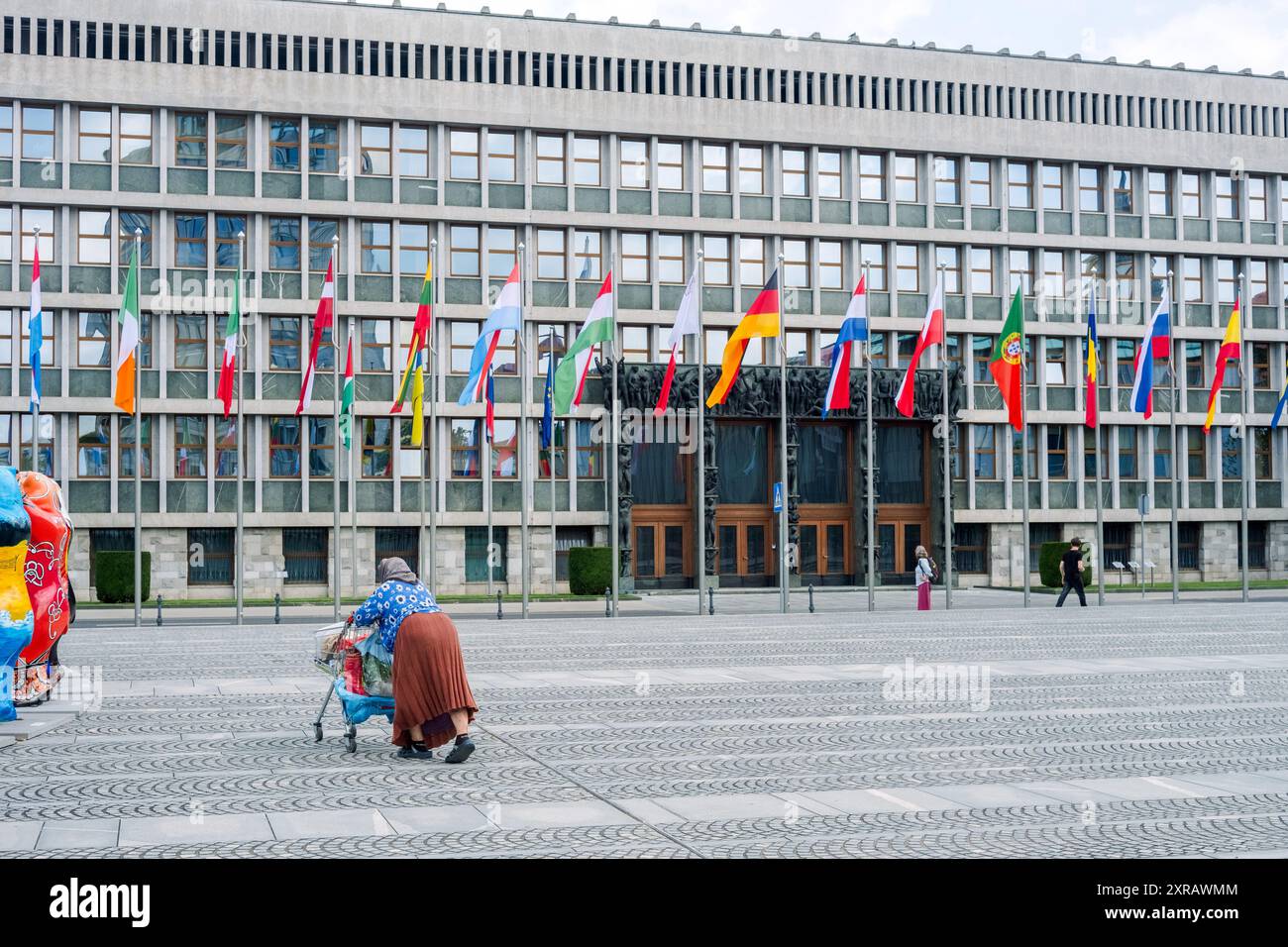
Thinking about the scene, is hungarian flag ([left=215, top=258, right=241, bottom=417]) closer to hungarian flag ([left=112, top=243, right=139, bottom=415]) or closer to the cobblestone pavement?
hungarian flag ([left=112, top=243, right=139, bottom=415])

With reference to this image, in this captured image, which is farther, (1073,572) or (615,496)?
(615,496)

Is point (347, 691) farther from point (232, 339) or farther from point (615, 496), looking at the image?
point (615, 496)

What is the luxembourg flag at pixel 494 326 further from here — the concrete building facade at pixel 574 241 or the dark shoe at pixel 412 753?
the dark shoe at pixel 412 753

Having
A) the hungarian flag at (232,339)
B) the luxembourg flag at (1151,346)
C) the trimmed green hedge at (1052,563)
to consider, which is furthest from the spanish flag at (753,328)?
the trimmed green hedge at (1052,563)

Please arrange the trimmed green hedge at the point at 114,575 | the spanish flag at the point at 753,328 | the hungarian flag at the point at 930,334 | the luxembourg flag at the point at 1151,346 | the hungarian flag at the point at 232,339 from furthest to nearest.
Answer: the trimmed green hedge at the point at 114,575
the luxembourg flag at the point at 1151,346
the hungarian flag at the point at 930,334
the hungarian flag at the point at 232,339
the spanish flag at the point at 753,328

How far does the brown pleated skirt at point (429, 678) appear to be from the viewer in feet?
41.8

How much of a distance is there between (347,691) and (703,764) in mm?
3282

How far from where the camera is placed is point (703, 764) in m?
12.8

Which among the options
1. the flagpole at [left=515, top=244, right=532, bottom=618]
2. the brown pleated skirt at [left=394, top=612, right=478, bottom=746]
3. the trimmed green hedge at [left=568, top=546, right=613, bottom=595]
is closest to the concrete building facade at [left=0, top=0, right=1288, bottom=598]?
the flagpole at [left=515, top=244, right=532, bottom=618]

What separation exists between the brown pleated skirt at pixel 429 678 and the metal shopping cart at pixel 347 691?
40 centimetres

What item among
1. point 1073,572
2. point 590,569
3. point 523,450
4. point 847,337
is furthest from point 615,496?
point 1073,572

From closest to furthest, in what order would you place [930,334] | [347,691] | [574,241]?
1. [347,691]
2. [930,334]
3. [574,241]

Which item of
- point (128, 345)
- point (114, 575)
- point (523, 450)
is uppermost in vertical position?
point (128, 345)
